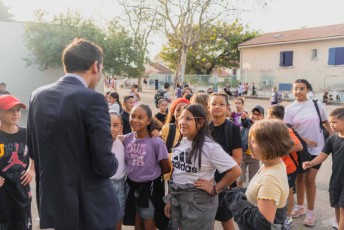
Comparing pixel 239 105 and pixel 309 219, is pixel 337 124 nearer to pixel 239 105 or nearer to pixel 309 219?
pixel 309 219

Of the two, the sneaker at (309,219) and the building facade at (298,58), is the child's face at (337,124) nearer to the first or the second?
the sneaker at (309,219)

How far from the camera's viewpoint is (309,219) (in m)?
4.17

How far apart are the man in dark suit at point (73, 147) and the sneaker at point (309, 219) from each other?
3094 millimetres

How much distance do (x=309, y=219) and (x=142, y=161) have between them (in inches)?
98.2

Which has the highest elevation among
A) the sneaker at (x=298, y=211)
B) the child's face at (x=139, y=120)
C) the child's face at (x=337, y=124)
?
the child's face at (x=139, y=120)

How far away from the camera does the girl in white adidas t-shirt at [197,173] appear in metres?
2.63

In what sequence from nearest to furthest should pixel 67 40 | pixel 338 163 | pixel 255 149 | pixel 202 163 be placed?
pixel 255 149
pixel 202 163
pixel 338 163
pixel 67 40

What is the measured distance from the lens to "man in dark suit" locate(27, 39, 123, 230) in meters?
1.84

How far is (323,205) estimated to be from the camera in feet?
15.8

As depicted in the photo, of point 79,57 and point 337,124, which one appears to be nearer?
point 79,57

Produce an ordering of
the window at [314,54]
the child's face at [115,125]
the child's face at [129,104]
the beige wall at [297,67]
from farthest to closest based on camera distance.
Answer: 1. the window at [314,54]
2. the beige wall at [297,67]
3. the child's face at [129,104]
4. the child's face at [115,125]

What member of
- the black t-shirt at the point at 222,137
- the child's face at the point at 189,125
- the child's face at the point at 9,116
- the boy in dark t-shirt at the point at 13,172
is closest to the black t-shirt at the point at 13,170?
the boy in dark t-shirt at the point at 13,172

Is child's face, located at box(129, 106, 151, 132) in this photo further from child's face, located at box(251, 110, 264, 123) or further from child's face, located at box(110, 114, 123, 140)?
child's face, located at box(251, 110, 264, 123)

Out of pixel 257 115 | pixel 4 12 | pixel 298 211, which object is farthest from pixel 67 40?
pixel 4 12
